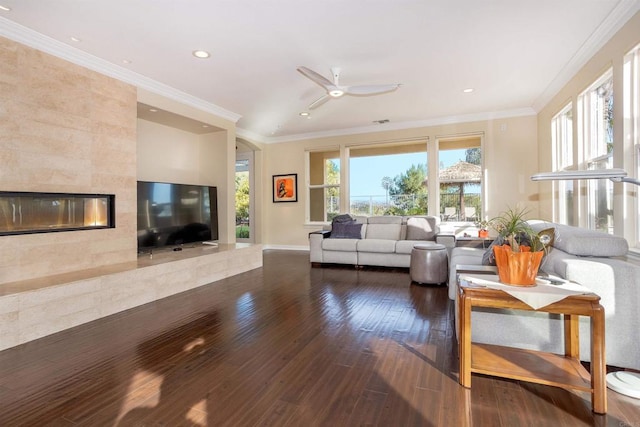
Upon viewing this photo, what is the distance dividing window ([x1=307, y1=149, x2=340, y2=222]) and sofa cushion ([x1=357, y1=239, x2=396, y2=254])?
83.7 inches

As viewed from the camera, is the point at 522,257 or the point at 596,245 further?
the point at 596,245

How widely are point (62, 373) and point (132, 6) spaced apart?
9.77 ft

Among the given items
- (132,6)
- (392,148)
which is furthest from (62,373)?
(392,148)

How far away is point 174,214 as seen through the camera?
201 inches

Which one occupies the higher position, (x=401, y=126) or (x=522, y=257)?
(x=401, y=126)

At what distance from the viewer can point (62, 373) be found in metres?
2.18

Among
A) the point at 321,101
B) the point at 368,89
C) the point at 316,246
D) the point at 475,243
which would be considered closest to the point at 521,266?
the point at 475,243

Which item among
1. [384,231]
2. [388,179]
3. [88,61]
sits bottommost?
[384,231]

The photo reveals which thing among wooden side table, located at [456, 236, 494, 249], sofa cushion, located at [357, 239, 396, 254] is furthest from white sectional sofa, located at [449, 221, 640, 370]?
sofa cushion, located at [357, 239, 396, 254]

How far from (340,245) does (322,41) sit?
347 cm

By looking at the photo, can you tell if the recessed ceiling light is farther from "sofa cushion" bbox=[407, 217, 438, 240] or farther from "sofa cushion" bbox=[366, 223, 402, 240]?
"sofa cushion" bbox=[407, 217, 438, 240]

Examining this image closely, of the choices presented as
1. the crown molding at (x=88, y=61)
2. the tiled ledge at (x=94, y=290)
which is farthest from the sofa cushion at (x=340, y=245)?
the crown molding at (x=88, y=61)

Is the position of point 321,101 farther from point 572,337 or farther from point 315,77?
point 572,337

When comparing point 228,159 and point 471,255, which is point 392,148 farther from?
point 471,255
